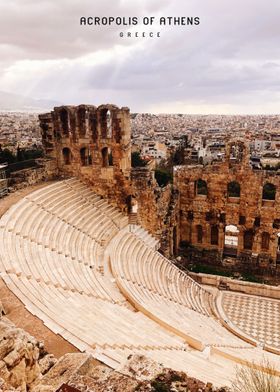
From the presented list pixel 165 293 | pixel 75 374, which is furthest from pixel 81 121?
pixel 75 374

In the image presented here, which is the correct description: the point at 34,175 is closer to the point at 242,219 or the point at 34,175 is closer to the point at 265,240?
the point at 242,219

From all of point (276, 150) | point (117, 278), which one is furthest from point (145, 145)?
point (117, 278)

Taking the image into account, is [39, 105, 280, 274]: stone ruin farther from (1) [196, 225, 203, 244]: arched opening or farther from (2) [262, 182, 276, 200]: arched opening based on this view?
(2) [262, 182, 276, 200]: arched opening

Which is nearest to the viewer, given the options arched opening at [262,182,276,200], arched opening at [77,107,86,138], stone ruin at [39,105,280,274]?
stone ruin at [39,105,280,274]

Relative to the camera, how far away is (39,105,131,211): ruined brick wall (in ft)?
67.9

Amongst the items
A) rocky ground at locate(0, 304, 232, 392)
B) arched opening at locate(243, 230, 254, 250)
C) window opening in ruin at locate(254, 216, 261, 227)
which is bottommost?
arched opening at locate(243, 230, 254, 250)

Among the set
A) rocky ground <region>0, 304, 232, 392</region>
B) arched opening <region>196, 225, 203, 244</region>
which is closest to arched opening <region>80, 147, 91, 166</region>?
arched opening <region>196, 225, 203, 244</region>

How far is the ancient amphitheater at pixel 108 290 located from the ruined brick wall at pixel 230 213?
4.40m

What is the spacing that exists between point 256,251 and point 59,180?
13540 mm

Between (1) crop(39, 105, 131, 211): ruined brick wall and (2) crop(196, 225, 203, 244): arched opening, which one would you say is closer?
(1) crop(39, 105, 131, 211): ruined brick wall

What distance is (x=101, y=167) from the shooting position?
21.2m

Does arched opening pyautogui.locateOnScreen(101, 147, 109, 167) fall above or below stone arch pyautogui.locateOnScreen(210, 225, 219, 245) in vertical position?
above

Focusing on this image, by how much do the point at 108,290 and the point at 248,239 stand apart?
42.8 ft

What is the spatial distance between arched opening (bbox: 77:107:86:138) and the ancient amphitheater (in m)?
3.12
